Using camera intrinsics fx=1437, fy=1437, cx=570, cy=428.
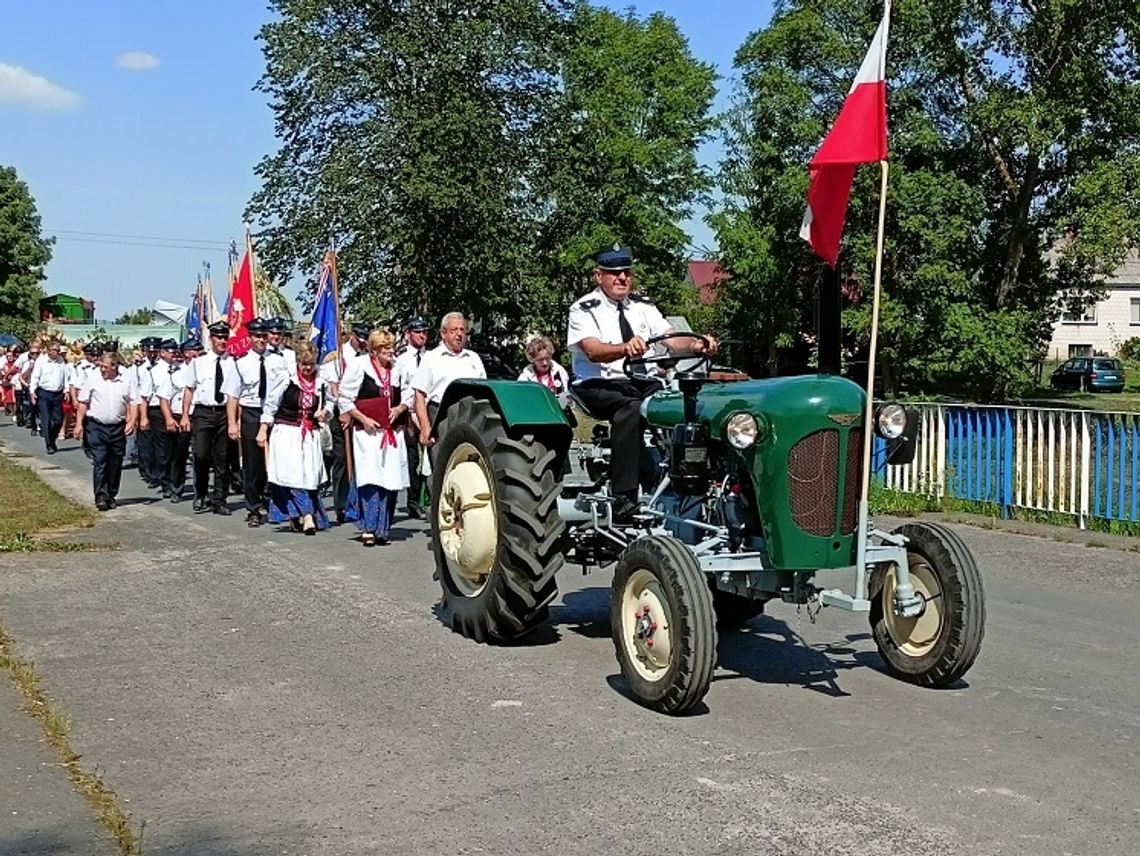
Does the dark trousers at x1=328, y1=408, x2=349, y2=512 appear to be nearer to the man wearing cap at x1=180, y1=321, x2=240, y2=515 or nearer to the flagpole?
the man wearing cap at x1=180, y1=321, x2=240, y2=515

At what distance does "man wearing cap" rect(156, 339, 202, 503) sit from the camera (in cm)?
1680

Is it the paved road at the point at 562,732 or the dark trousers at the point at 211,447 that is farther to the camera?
the dark trousers at the point at 211,447

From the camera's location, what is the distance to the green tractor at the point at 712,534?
6477 mm

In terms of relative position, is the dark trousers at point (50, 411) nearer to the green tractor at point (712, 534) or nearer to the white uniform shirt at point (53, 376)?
the white uniform shirt at point (53, 376)

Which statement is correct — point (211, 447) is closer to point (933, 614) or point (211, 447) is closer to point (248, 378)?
point (248, 378)

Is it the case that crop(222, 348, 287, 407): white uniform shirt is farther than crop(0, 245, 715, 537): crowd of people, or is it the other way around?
crop(222, 348, 287, 407): white uniform shirt

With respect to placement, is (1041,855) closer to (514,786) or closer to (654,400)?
(514,786)

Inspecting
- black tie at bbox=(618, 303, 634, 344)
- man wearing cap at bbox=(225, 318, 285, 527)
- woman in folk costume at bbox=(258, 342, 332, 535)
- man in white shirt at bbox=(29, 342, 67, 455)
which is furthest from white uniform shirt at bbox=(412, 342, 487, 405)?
man in white shirt at bbox=(29, 342, 67, 455)

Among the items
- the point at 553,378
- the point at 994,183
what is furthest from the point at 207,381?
the point at 994,183

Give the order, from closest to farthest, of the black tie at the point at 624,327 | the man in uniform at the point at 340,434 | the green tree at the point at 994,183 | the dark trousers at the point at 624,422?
the dark trousers at the point at 624,422
the black tie at the point at 624,327
the man in uniform at the point at 340,434
the green tree at the point at 994,183

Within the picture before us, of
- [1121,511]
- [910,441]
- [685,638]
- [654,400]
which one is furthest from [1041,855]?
[1121,511]

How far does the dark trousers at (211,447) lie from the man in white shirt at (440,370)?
3283mm

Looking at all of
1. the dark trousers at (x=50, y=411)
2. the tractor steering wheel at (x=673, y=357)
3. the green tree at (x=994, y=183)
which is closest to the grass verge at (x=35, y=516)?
the tractor steering wheel at (x=673, y=357)

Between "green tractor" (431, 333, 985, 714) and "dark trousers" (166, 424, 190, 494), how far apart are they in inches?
369
